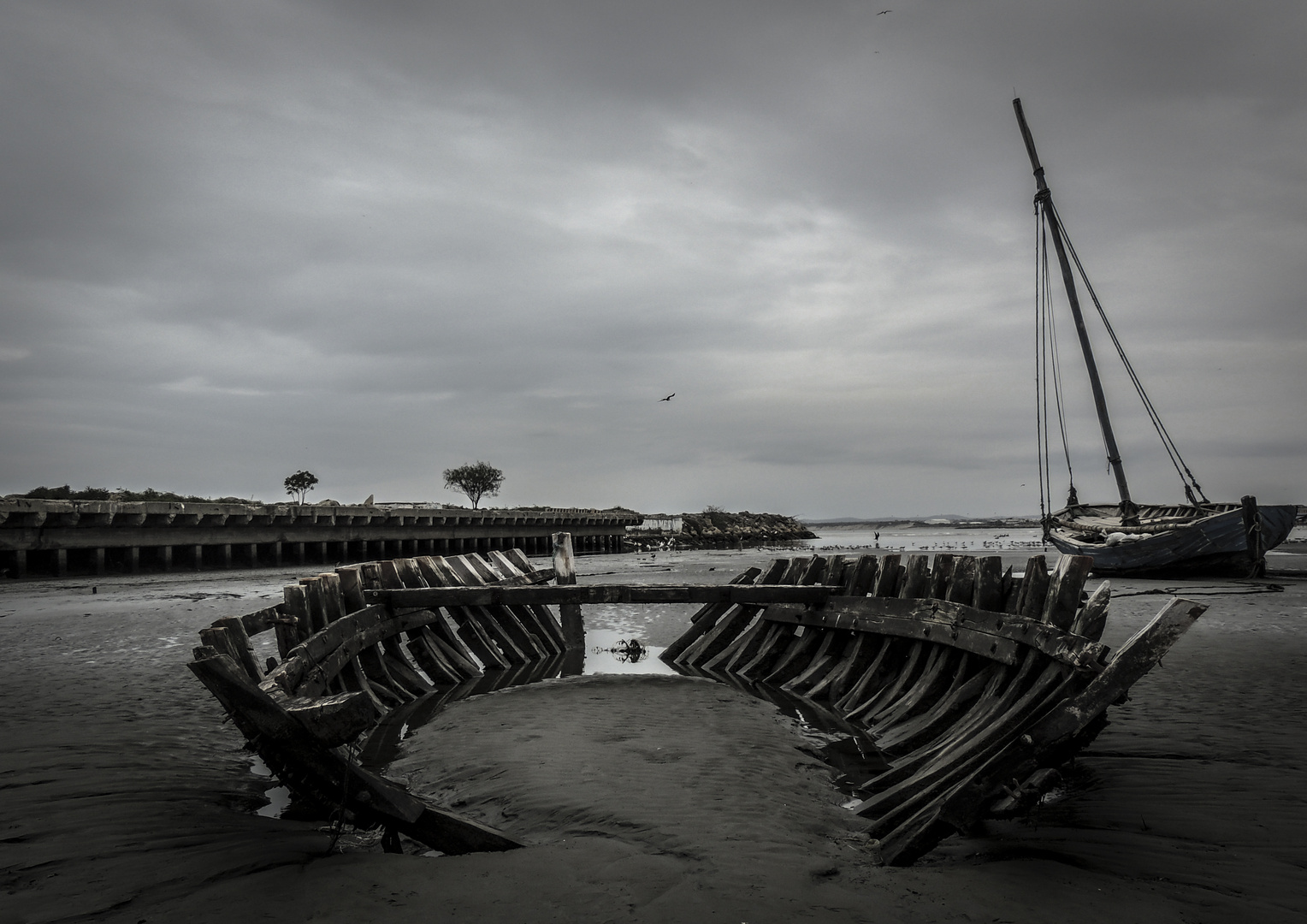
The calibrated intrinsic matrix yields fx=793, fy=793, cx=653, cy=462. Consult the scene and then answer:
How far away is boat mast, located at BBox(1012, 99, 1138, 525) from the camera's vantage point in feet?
73.8

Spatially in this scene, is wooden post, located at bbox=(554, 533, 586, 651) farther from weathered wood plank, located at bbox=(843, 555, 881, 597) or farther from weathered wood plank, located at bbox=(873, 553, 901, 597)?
weathered wood plank, located at bbox=(873, 553, 901, 597)

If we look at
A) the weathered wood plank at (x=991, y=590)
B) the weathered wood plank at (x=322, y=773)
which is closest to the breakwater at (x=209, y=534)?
the weathered wood plank at (x=991, y=590)

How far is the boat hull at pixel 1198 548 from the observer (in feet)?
68.0

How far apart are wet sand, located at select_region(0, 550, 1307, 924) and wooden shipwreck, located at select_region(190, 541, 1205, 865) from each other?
31 centimetres

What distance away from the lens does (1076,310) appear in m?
22.5

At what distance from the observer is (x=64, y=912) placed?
2.97 meters

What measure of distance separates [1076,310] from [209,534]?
30.5 meters

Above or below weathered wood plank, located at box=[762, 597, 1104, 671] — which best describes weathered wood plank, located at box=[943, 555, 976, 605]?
above

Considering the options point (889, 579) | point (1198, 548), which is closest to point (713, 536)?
point (1198, 548)

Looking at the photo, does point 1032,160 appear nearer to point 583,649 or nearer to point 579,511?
point 583,649

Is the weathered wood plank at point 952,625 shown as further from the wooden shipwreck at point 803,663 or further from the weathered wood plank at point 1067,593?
the weathered wood plank at point 1067,593

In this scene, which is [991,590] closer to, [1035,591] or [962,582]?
[962,582]

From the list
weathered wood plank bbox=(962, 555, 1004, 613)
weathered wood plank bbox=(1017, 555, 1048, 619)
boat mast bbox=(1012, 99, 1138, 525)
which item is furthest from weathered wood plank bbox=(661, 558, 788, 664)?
boat mast bbox=(1012, 99, 1138, 525)

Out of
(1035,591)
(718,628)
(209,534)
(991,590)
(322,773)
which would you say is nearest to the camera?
(322,773)
